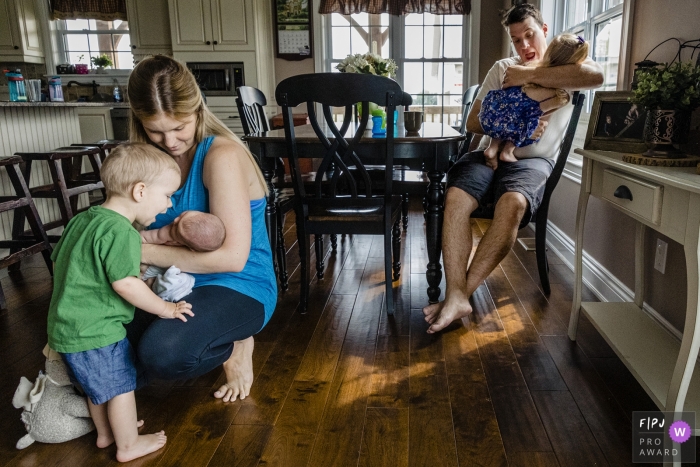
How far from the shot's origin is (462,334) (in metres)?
2.15

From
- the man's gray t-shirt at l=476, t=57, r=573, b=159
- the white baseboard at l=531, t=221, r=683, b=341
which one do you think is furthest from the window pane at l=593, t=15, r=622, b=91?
the white baseboard at l=531, t=221, r=683, b=341

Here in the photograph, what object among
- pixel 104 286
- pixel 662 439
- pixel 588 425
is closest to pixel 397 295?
pixel 588 425

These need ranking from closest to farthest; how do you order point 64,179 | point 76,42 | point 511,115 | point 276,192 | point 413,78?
point 511,115 → point 276,192 → point 64,179 → point 413,78 → point 76,42

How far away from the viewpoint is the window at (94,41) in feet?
19.2

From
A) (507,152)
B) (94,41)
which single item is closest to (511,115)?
(507,152)

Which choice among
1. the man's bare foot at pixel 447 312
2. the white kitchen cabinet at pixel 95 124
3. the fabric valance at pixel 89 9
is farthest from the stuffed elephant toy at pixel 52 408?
the fabric valance at pixel 89 9

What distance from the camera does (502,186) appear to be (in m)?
2.27

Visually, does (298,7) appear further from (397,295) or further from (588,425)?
(588,425)

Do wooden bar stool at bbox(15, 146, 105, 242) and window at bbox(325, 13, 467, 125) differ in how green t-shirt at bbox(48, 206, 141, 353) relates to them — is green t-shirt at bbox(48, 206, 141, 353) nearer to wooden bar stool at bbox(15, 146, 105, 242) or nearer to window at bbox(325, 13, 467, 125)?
wooden bar stool at bbox(15, 146, 105, 242)

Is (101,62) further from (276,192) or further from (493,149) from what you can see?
(493,149)

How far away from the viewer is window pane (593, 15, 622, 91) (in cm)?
268

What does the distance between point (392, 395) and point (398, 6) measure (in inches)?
179

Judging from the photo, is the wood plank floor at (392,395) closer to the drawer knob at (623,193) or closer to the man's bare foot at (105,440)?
the man's bare foot at (105,440)

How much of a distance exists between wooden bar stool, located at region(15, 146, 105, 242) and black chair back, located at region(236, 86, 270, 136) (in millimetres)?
890
